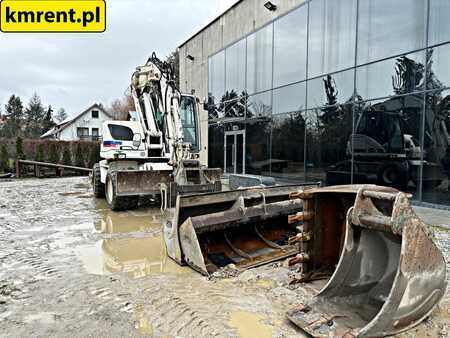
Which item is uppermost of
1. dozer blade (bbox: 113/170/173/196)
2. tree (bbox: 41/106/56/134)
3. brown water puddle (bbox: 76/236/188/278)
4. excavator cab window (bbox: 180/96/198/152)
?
tree (bbox: 41/106/56/134)

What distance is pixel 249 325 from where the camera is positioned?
2.83m

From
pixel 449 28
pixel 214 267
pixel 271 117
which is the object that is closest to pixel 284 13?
pixel 271 117

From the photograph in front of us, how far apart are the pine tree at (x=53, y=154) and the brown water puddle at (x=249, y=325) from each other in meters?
21.5

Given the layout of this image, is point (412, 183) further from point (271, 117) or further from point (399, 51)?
point (271, 117)

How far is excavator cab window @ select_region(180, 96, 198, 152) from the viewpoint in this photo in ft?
29.3

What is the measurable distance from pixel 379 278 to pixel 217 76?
14747 mm

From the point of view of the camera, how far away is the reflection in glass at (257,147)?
42.9ft

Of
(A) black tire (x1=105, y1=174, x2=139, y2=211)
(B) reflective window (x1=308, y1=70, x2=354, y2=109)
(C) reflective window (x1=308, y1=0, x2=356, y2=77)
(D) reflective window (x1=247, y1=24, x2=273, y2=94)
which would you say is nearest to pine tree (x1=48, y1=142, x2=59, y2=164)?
(D) reflective window (x1=247, y1=24, x2=273, y2=94)

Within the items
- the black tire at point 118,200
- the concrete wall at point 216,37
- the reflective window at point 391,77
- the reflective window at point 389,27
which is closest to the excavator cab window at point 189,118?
the black tire at point 118,200

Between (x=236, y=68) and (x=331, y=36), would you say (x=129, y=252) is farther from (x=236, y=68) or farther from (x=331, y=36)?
(x=236, y=68)

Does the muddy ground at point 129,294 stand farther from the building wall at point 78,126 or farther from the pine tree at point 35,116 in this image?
the pine tree at point 35,116

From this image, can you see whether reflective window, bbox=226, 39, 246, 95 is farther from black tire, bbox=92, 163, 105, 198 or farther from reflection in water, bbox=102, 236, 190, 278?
reflection in water, bbox=102, 236, 190, 278

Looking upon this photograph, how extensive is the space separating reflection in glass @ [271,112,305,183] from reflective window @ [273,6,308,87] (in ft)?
4.30

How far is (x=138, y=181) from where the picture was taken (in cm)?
770
